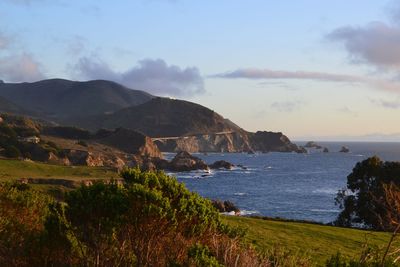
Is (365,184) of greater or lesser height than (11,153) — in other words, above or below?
below

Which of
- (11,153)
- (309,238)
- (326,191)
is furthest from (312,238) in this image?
(326,191)

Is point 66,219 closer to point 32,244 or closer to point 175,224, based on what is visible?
point 32,244

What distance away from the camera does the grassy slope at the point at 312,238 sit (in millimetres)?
28656

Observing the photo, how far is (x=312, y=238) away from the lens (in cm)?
3356

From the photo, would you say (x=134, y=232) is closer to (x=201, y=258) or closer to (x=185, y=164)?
(x=201, y=258)

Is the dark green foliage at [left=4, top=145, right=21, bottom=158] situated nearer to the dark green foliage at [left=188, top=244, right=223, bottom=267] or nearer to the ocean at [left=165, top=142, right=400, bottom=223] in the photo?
the ocean at [left=165, top=142, right=400, bottom=223]

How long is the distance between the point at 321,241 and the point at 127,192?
22869 mm

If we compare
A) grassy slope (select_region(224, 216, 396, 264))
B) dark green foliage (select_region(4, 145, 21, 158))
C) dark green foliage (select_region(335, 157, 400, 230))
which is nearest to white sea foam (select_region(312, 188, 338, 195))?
dark green foliage (select_region(335, 157, 400, 230))

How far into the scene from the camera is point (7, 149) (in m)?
93.8

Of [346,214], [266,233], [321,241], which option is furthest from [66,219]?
[346,214]

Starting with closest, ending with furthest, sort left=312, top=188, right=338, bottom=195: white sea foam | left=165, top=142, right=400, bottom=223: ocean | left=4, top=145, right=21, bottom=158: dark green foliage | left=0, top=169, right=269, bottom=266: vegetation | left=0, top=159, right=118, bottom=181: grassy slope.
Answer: left=0, top=169, right=269, bottom=266: vegetation, left=0, top=159, right=118, bottom=181: grassy slope, left=165, top=142, right=400, bottom=223: ocean, left=4, top=145, right=21, bottom=158: dark green foliage, left=312, top=188, right=338, bottom=195: white sea foam

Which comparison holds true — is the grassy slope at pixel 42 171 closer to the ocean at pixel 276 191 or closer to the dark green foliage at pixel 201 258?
the ocean at pixel 276 191

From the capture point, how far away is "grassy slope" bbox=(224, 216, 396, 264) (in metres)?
28.7

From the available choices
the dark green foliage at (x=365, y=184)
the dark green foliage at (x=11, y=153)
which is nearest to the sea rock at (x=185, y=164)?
the dark green foliage at (x=11, y=153)
